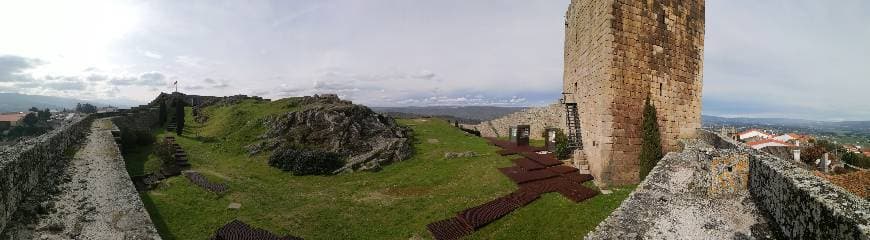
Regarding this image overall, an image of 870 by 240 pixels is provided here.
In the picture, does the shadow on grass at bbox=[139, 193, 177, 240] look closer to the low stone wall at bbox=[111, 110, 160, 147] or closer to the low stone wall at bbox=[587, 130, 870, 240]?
the low stone wall at bbox=[587, 130, 870, 240]

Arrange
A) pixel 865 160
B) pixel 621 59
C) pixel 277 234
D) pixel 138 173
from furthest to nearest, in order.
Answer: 1. pixel 865 160
2. pixel 138 173
3. pixel 621 59
4. pixel 277 234

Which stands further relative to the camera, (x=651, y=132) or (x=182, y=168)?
(x=182, y=168)

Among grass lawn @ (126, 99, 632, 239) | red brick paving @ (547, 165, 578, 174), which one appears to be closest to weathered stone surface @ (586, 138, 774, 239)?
grass lawn @ (126, 99, 632, 239)

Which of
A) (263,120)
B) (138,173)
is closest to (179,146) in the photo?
(263,120)

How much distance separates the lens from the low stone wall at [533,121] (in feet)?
124

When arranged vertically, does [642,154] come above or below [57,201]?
above

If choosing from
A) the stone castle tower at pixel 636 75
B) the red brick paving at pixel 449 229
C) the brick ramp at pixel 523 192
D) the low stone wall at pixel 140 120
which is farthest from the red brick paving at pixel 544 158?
the low stone wall at pixel 140 120

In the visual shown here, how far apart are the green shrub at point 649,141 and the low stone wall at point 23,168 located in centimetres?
2084

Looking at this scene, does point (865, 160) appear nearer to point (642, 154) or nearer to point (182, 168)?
point (642, 154)

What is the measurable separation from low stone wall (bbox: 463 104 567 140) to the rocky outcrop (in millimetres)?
15145

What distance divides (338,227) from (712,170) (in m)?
11.5

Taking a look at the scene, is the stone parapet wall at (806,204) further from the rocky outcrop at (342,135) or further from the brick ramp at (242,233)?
the rocky outcrop at (342,135)

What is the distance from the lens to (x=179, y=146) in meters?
26.7

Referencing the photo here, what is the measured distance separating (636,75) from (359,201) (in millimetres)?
13218
